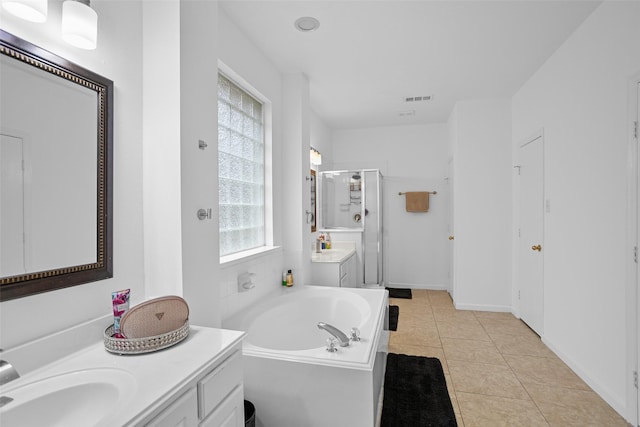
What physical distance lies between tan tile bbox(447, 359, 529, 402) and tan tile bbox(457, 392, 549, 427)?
69mm

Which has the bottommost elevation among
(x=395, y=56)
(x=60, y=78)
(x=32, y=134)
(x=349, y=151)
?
(x=32, y=134)

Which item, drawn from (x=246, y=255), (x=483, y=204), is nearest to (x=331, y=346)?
(x=246, y=255)

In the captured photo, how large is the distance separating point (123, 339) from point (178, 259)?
41cm

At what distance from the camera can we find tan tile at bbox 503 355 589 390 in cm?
232

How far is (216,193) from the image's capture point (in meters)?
1.71

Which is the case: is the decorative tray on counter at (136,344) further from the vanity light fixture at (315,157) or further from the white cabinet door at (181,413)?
the vanity light fixture at (315,157)

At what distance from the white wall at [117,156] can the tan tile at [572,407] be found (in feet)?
8.23

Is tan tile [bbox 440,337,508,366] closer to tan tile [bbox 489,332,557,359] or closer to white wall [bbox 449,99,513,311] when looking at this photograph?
tan tile [bbox 489,332,557,359]

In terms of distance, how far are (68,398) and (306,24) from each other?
2432 millimetres

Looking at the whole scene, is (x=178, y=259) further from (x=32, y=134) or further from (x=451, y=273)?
(x=451, y=273)

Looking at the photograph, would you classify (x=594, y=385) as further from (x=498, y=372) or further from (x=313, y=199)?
(x=313, y=199)

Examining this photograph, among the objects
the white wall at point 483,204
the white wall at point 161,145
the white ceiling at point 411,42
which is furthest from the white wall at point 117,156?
the white wall at point 483,204

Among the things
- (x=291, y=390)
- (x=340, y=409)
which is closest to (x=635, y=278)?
(x=340, y=409)

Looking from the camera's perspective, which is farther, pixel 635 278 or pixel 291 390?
pixel 635 278
